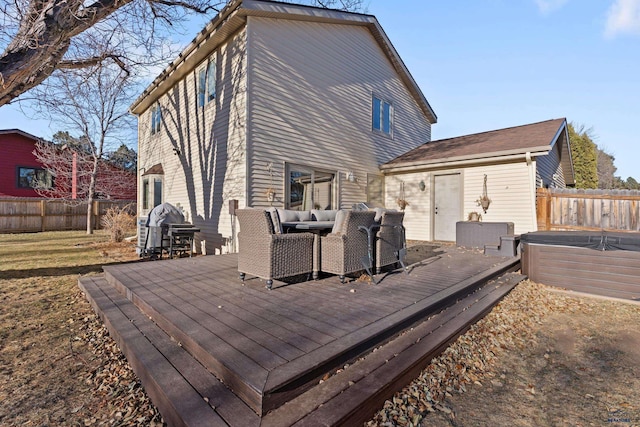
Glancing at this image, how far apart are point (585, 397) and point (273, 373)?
2.32 metres

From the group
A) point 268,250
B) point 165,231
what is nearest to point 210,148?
point 165,231

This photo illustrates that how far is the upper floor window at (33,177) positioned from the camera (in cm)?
1628

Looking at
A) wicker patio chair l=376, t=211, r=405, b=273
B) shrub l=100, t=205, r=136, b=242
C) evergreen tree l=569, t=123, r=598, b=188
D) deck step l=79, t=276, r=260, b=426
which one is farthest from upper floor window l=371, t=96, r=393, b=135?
evergreen tree l=569, t=123, r=598, b=188

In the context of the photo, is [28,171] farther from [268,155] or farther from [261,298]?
[261,298]

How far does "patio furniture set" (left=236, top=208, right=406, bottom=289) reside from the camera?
3.36 m

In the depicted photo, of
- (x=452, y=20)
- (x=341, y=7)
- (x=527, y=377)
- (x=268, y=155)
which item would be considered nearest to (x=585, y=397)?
(x=527, y=377)

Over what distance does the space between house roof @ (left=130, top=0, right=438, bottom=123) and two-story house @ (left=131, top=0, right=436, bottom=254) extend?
0.09 feet

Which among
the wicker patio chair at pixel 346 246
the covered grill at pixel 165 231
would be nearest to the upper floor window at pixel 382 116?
the covered grill at pixel 165 231

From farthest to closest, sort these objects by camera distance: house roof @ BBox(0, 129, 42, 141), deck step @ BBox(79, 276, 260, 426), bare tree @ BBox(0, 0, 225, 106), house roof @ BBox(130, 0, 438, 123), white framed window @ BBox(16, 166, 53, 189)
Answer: white framed window @ BBox(16, 166, 53, 189)
house roof @ BBox(0, 129, 42, 141)
house roof @ BBox(130, 0, 438, 123)
bare tree @ BBox(0, 0, 225, 106)
deck step @ BBox(79, 276, 260, 426)

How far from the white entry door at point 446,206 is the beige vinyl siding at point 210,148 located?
6007 millimetres

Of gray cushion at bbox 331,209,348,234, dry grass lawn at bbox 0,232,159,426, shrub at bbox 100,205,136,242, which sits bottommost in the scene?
dry grass lawn at bbox 0,232,159,426

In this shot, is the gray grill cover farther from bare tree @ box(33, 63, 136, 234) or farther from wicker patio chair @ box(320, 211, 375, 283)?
bare tree @ box(33, 63, 136, 234)

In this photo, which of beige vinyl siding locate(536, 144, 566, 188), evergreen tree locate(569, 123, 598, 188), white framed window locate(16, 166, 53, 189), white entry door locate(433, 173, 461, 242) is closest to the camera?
beige vinyl siding locate(536, 144, 566, 188)

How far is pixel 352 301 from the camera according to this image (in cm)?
303
